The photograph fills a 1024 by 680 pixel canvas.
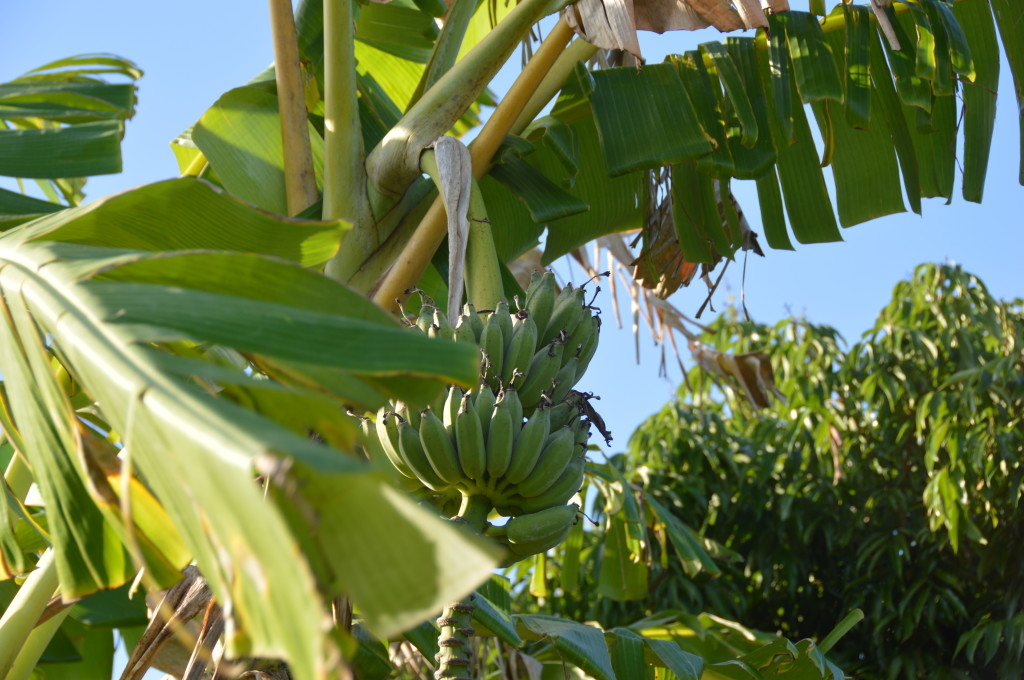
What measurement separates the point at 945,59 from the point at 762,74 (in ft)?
0.99

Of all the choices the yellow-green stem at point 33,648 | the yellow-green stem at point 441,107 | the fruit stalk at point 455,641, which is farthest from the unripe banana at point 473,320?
the yellow-green stem at point 33,648

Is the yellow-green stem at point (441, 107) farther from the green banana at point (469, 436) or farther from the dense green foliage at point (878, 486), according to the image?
the dense green foliage at point (878, 486)

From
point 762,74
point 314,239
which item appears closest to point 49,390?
point 314,239

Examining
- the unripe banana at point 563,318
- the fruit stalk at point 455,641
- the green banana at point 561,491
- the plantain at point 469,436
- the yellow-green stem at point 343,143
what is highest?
A: the yellow-green stem at point 343,143

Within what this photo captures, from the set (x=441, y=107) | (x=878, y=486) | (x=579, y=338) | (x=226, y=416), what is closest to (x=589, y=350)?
(x=579, y=338)

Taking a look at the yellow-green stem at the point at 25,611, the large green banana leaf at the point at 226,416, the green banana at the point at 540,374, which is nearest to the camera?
the large green banana leaf at the point at 226,416

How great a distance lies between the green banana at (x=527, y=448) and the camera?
0.93m

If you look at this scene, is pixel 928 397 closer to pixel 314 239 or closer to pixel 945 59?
pixel 945 59

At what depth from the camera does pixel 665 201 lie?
5.59 ft

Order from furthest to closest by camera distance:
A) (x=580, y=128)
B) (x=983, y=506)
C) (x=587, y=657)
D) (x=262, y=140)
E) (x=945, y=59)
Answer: (x=983, y=506) < (x=580, y=128) < (x=262, y=140) < (x=945, y=59) < (x=587, y=657)

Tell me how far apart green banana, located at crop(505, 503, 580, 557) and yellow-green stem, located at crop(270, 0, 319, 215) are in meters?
0.76

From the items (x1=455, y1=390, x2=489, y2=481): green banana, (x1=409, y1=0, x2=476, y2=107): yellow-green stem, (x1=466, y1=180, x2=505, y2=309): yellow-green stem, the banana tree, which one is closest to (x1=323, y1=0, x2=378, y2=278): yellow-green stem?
the banana tree

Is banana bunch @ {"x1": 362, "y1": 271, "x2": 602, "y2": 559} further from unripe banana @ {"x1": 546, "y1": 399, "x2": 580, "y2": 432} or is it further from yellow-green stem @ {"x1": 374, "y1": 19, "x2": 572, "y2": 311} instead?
yellow-green stem @ {"x1": 374, "y1": 19, "x2": 572, "y2": 311}

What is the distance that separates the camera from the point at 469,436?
0.91 meters
